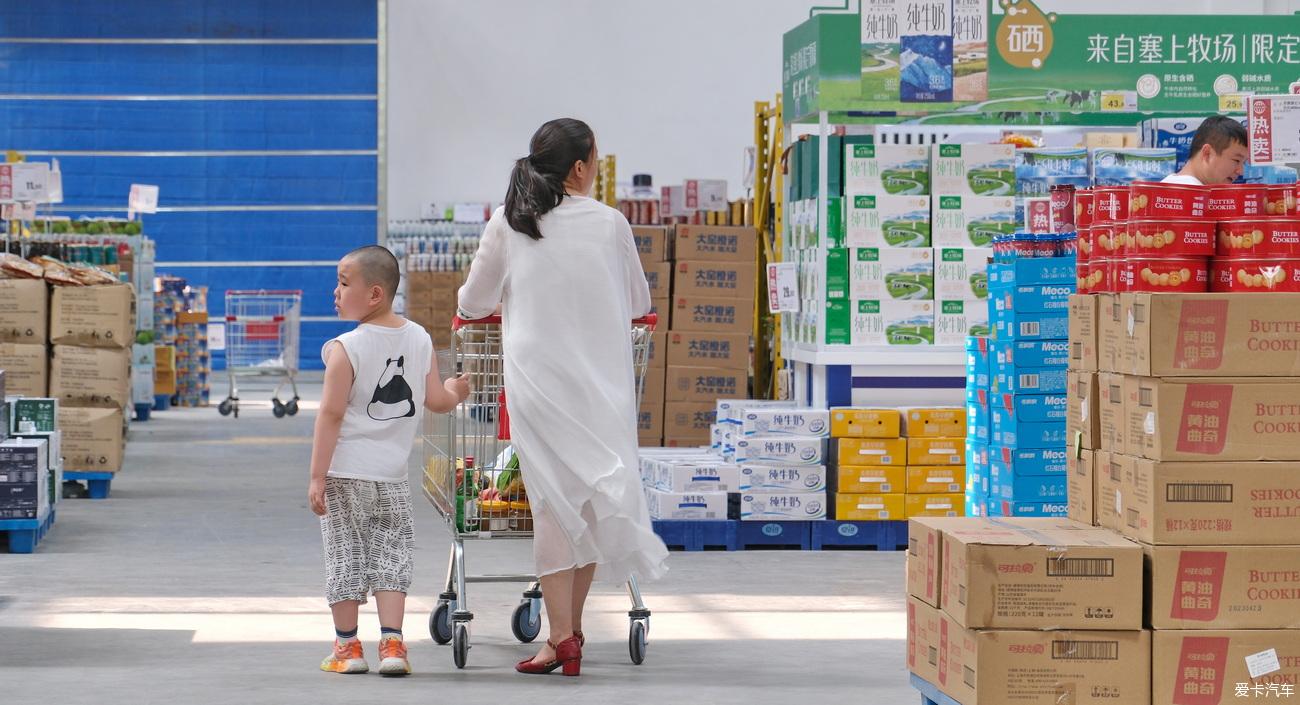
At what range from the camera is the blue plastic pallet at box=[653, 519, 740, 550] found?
7682 mm

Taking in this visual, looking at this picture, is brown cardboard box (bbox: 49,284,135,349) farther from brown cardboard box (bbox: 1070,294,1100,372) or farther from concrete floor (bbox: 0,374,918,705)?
brown cardboard box (bbox: 1070,294,1100,372)

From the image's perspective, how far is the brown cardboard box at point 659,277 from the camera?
9.83 metres

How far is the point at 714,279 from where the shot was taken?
386 inches

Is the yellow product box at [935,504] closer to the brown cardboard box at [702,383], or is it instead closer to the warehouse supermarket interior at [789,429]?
the warehouse supermarket interior at [789,429]

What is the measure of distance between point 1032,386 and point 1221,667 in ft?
8.53

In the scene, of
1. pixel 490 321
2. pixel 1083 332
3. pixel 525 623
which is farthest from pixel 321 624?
pixel 1083 332

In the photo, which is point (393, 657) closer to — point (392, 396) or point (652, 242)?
point (392, 396)

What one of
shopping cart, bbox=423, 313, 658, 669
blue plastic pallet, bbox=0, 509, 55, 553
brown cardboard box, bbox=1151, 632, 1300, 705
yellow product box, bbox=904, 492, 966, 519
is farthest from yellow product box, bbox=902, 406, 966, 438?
brown cardboard box, bbox=1151, 632, 1300, 705

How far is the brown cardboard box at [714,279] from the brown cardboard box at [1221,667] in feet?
20.2

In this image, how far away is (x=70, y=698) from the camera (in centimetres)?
454

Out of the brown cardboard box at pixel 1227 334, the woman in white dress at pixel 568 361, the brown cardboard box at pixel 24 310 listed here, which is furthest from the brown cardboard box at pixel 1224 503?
the brown cardboard box at pixel 24 310

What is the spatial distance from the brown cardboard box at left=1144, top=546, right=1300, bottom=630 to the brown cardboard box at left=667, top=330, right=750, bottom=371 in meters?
6.16

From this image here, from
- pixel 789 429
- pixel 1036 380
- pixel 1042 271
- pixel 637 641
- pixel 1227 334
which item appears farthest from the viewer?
pixel 789 429

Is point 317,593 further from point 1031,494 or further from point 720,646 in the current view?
point 1031,494
